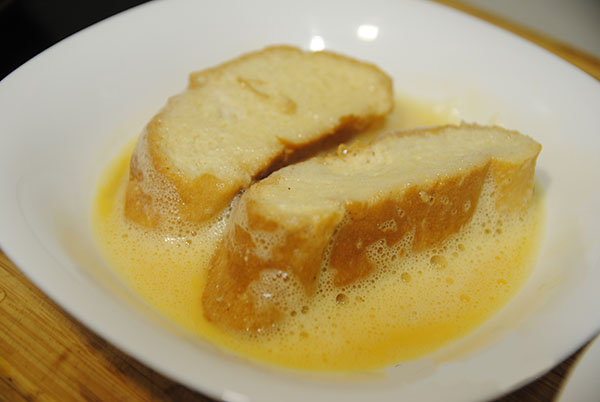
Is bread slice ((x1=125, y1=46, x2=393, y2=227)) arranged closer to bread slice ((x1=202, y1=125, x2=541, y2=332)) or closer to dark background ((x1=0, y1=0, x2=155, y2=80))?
bread slice ((x1=202, y1=125, x2=541, y2=332))

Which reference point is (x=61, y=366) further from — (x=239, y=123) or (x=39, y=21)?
(x=39, y=21)

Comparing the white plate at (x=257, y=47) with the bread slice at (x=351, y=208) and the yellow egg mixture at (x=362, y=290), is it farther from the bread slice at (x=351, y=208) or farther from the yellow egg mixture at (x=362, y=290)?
the bread slice at (x=351, y=208)

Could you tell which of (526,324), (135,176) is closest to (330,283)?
(526,324)

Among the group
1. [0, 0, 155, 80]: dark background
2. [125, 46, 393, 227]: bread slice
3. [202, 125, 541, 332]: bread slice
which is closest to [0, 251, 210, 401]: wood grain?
[202, 125, 541, 332]: bread slice

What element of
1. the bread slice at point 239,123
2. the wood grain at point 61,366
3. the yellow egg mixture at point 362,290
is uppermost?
the bread slice at point 239,123

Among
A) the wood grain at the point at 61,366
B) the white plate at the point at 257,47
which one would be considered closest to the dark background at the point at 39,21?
the white plate at the point at 257,47

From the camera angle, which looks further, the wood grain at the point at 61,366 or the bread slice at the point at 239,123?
the bread slice at the point at 239,123
